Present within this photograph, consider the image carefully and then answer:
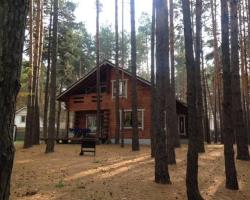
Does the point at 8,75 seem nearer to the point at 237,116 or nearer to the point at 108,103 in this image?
the point at 237,116

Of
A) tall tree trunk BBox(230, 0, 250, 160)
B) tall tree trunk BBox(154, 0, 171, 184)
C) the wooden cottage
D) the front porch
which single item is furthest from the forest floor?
the front porch

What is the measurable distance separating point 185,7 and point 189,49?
1200 mm

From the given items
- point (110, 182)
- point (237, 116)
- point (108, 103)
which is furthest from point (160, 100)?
point (108, 103)

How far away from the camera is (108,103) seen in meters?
30.0

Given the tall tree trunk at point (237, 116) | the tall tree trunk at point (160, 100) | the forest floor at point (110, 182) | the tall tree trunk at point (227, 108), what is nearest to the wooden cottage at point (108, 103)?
the tall tree trunk at point (237, 116)

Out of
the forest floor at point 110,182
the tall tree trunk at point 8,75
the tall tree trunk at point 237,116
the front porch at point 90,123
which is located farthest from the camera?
the front porch at point 90,123

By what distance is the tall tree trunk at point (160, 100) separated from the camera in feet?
32.8

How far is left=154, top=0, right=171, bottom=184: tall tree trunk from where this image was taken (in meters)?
10.0

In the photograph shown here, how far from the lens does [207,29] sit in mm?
33219

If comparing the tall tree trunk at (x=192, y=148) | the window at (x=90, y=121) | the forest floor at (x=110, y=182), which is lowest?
the forest floor at (x=110, y=182)

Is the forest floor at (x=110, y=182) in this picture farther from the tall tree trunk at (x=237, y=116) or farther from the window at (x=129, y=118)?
the window at (x=129, y=118)

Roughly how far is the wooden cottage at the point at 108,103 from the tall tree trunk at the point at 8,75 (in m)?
24.2

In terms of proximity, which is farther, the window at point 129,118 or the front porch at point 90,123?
the front porch at point 90,123

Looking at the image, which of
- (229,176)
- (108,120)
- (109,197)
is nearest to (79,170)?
(109,197)
